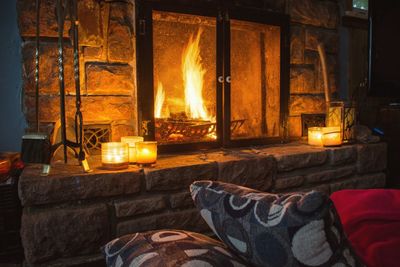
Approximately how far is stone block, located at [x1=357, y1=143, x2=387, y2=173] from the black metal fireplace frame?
0.50m

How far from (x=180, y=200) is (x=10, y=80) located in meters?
1.06

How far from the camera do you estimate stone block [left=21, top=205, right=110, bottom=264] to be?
1.48m

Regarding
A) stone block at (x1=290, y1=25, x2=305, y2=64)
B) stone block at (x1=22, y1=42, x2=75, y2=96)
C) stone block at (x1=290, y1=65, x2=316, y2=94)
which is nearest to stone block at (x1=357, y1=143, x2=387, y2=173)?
stone block at (x1=290, y1=65, x2=316, y2=94)

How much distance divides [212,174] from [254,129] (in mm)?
778

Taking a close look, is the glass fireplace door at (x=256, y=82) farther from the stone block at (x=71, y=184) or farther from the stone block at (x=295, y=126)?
the stone block at (x=71, y=184)

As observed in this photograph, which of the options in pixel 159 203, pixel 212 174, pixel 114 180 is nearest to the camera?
pixel 114 180

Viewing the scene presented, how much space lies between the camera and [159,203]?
1726mm

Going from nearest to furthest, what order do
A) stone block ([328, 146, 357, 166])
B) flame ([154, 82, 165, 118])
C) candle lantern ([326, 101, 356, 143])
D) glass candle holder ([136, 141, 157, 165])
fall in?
glass candle holder ([136, 141, 157, 165]) < flame ([154, 82, 165, 118]) < stone block ([328, 146, 357, 166]) < candle lantern ([326, 101, 356, 143])

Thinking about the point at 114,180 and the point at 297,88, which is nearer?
the point at 114,180

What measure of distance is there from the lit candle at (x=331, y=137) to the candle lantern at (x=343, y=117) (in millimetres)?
66

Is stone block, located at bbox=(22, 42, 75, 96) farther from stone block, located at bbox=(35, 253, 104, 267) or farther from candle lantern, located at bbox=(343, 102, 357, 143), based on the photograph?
candle lantern, located at bbox=(343, 102, 357, 143)

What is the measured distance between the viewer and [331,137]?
93.0 inches

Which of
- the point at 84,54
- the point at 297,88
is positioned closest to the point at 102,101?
the point at 84,54

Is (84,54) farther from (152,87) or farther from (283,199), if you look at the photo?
(283,199)
